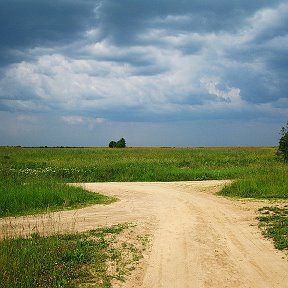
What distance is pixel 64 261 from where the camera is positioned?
8016 mm

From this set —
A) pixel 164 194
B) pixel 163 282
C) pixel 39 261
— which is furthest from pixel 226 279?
pixel 164 194

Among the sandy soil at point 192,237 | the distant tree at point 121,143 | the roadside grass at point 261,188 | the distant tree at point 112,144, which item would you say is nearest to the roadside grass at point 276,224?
the sandy soil at point 192,237

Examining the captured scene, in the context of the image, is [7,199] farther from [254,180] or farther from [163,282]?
[254,180]

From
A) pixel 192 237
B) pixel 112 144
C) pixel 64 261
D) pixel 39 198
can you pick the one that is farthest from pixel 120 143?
pixel 64 261

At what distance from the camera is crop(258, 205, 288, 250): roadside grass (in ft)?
32.7

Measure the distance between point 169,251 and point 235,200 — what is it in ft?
32.0

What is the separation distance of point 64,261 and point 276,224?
6854mm

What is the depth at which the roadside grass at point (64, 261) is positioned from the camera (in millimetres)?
6863

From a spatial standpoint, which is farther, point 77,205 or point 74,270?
point 77,205

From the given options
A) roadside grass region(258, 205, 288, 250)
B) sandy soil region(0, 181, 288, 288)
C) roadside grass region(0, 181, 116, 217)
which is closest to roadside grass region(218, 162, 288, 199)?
sandy soil region(0, 181, 288, 288)

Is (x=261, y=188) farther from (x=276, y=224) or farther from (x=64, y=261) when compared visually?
(x=64, y=261)

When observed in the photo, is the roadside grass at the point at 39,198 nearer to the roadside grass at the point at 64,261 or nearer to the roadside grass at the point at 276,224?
the roadside grass at the point at 64,261

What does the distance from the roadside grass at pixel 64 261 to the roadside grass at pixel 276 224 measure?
3.55 meters

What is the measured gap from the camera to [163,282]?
713 centimetres
